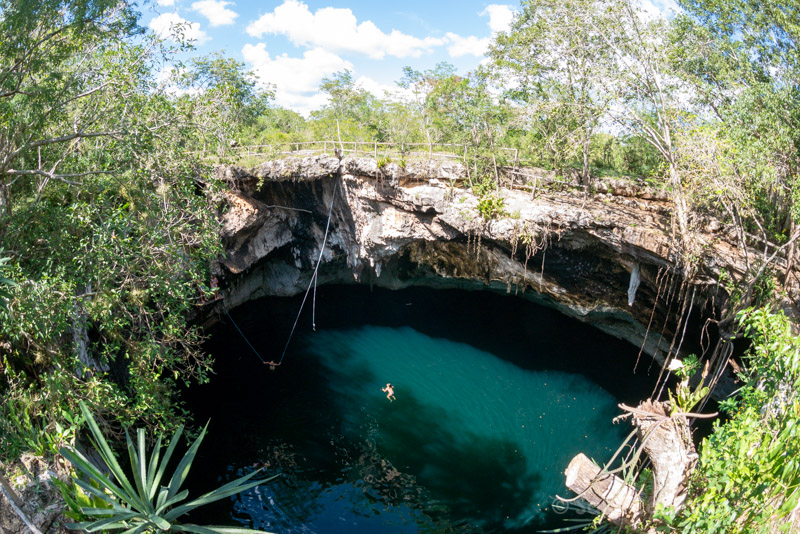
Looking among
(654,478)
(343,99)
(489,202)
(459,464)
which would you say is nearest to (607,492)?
(654,478)

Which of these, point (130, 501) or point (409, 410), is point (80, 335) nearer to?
point (130, 501)

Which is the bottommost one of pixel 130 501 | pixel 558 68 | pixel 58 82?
pixel 130 501

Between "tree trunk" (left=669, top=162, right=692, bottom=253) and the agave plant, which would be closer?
the agave plant

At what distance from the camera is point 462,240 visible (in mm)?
15539

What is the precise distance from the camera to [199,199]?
9070mm

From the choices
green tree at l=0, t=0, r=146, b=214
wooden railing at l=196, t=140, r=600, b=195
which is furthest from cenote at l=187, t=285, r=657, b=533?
green tree at l=0, t=0, r=146, b=214

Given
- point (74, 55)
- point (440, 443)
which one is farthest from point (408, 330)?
point (74, 55)

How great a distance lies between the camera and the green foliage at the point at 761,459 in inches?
185

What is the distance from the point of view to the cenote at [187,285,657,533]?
10.5m

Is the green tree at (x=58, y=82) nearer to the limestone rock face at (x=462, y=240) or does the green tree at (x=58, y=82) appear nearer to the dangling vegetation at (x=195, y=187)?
the dangling vegetation at (x=195, y=187)

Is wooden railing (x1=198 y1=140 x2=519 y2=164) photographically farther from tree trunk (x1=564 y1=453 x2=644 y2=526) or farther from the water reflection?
tree trunk (x1=564 y1=453 x2=644 y2=526)

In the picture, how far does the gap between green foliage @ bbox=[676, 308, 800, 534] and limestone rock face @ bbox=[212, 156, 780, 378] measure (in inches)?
212

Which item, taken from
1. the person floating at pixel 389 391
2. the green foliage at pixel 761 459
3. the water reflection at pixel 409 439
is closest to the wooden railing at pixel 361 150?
the water reflection at pixel 409 439

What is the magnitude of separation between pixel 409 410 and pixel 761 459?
956 cm
